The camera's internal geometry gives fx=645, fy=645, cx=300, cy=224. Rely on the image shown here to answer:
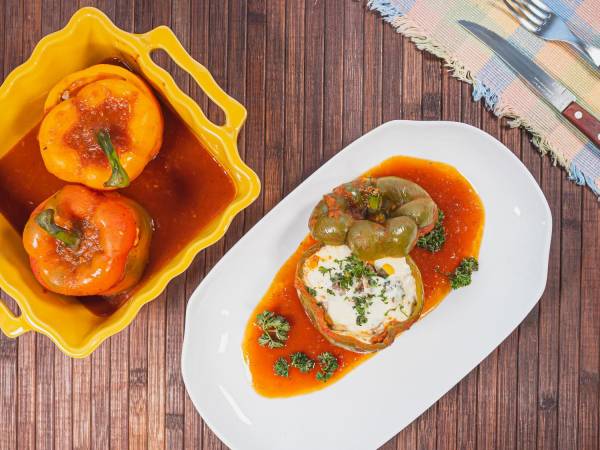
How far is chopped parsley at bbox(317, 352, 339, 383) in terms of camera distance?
1883 mm

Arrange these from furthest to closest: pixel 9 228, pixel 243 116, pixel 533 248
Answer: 1. pixel 533 248
2. pixel 9 228
3. pixel 243 116

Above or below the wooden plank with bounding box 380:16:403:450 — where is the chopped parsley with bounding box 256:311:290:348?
below

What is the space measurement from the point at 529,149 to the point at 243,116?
862mm

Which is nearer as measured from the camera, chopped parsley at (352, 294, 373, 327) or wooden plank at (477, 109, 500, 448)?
chopped parsley at (352, 294, 373, 327)

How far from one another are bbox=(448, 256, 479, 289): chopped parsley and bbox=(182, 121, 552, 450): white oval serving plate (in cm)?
5

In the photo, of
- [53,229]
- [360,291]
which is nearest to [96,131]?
[53,229]

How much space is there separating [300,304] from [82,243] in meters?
0.64

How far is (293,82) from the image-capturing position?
1881 millimetres

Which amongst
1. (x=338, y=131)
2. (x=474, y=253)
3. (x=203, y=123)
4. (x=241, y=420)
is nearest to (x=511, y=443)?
(x=474, y=253)

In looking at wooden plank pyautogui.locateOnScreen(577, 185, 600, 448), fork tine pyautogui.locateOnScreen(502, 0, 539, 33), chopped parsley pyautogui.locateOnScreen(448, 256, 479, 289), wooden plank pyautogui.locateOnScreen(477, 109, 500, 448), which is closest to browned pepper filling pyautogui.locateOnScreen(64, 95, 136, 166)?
chopped parsley pyautogui.locateOnScreen(448, 256, 479, 289)

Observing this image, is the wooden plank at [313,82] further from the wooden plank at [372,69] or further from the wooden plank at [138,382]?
the wooden plank at [138,382]

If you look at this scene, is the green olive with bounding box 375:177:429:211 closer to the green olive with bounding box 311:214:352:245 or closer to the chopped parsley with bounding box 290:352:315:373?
the green olive with bounding box 311:214:352:245

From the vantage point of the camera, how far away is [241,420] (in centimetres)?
191

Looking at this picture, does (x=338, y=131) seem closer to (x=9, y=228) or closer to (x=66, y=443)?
(x=9, y=228)
